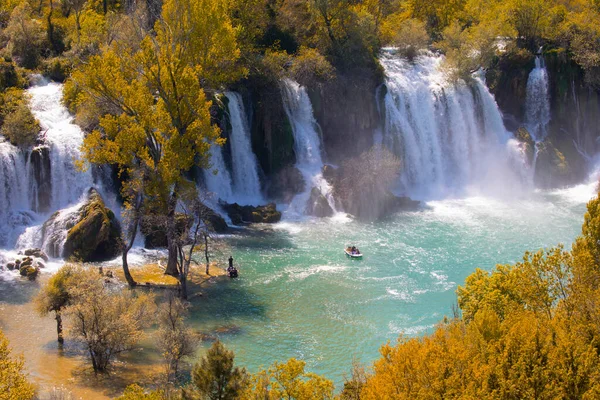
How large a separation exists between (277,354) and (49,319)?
10.2 meters

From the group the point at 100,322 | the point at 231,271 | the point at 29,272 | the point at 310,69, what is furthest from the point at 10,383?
the point at 310,69

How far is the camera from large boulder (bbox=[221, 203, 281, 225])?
41.8 metres

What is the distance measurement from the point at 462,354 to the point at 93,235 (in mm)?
23887

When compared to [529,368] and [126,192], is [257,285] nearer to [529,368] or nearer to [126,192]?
[126,192]

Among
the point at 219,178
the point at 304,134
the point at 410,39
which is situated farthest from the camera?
the point at 410,39

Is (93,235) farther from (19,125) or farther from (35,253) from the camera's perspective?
(19,125)

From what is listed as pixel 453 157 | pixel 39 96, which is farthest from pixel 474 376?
pixel 453 157

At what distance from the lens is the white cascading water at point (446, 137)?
166ft

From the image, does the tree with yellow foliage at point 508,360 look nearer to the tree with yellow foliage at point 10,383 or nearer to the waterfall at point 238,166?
the tree with yellow foliage at point 10,383

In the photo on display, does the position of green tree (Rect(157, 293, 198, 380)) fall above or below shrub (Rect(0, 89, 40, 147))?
below

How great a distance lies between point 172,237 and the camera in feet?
101

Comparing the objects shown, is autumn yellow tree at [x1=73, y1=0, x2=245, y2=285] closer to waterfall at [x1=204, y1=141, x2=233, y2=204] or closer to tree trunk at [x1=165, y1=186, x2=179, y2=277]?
tree trunk at [x1=165, y1=186, x2=179, y2=277]

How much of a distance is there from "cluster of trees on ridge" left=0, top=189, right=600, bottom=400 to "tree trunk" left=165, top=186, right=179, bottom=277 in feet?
25.9

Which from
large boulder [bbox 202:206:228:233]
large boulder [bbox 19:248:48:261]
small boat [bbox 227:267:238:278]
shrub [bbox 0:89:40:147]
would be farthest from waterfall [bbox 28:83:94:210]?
small boat [bbox 227:267:238:278]
